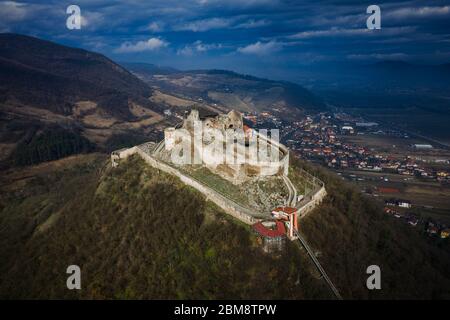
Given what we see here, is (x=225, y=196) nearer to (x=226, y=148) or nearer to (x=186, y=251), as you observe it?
(x=226, y=148)

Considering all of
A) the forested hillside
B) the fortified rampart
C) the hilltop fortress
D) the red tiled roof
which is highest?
the hilltop fortress

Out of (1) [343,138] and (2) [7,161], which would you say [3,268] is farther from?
(1) [343,138]

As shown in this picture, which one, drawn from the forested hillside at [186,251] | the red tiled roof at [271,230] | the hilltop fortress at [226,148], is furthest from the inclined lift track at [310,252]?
the hilltop fortress at [226,148]

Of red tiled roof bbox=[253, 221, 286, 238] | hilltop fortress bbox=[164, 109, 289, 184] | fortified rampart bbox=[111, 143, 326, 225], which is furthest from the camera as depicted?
hilltop fortress bbox=[164, 109, 289, 184]

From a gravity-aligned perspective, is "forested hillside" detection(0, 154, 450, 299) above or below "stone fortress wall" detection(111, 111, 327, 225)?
below

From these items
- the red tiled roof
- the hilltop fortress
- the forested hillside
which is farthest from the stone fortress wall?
the red tiled roof

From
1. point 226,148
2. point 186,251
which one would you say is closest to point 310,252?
point 186,251

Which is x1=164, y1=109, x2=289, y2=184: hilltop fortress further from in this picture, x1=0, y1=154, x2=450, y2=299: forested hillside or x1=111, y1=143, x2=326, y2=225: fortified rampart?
x1=0, y1=154, x2=450, y2=299: forested hillside
